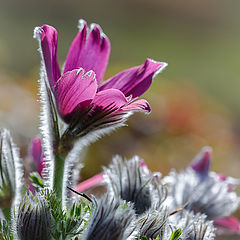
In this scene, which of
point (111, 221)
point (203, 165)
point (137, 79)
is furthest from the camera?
point (203, 165)

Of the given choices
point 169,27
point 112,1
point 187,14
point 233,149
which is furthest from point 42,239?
point 187,14

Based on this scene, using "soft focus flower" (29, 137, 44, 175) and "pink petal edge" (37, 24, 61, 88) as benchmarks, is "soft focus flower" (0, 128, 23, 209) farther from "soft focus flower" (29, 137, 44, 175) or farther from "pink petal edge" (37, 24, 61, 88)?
"pink petal edge" (37, 24, 61, 88)

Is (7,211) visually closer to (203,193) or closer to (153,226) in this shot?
(153,226)

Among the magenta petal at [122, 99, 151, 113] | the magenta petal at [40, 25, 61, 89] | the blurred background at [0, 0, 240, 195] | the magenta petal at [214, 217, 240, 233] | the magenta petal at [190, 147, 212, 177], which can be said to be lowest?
the magenta petal at [214, 217, 240, 233]

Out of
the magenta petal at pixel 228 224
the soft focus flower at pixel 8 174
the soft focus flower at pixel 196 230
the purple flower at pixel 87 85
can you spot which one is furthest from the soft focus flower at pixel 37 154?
the magenta petal at pixel 228 224

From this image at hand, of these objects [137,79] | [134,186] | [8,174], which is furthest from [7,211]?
[137,79]

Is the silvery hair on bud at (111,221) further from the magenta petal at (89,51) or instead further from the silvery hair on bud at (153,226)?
the magenta petal at (89,51)

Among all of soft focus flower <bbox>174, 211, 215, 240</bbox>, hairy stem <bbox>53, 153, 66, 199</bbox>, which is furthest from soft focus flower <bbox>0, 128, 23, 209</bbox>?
soft focus flower <bbox>174, 211, 215, 240</bbox>

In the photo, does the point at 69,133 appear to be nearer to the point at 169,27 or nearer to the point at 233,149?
the point at 233,149
